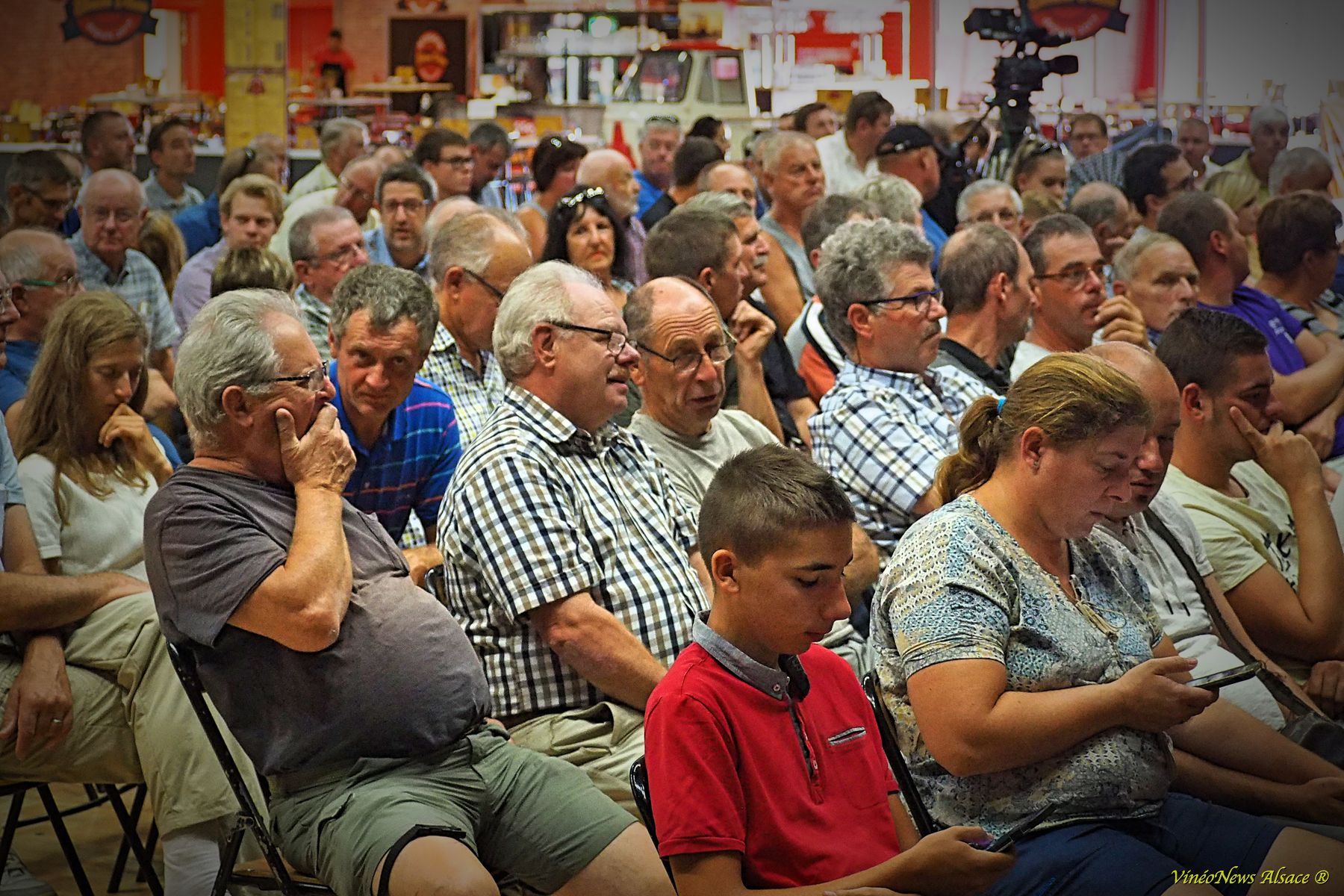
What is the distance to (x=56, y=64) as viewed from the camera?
457 inches

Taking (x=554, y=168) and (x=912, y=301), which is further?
(x=554, y=168)

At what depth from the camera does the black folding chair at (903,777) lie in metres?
1.96

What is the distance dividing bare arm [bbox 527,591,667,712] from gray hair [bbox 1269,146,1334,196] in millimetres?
5296

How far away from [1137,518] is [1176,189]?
181 inches

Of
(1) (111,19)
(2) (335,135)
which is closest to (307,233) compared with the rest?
(2) (335,135)

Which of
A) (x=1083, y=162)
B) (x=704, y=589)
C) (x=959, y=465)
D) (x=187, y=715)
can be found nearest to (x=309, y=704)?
(x=187, y=715)

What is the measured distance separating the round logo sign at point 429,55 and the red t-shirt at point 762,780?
12468 mm

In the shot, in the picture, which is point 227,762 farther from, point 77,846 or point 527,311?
point 77,846

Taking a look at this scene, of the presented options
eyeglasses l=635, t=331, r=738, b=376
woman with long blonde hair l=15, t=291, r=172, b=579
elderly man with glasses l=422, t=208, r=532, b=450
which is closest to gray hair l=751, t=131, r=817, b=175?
elderly man with glasses l=422, t=208, r=532, b=450

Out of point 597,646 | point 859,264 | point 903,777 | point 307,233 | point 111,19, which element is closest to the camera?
point 903,777

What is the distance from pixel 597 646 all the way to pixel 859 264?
4.56 ft

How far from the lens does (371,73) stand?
13812 mm

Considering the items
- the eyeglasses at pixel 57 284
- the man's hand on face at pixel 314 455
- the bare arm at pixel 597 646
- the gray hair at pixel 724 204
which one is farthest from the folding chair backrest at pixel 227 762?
the gray hair at pixel 724 204

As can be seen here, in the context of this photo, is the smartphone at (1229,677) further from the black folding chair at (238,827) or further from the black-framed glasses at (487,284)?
the black-framed glasses at (487,284)
